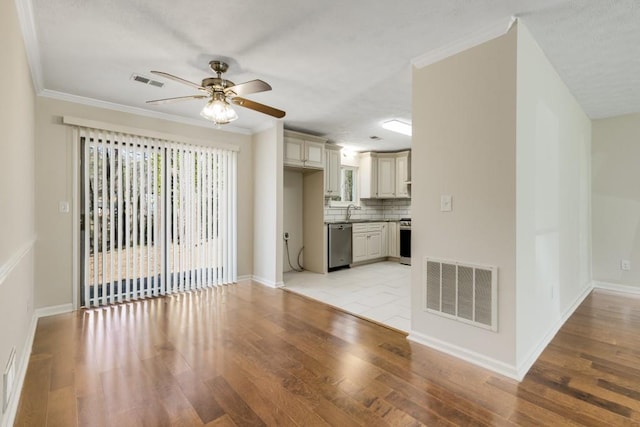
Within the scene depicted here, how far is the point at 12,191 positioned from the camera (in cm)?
192

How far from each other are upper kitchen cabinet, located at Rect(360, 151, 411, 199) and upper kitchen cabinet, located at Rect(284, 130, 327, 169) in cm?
168

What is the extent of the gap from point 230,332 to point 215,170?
2.55m

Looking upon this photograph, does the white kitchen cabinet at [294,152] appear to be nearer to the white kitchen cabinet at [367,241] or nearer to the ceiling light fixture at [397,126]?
the ceiling light fixture at [397,126]

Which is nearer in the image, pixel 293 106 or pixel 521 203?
pixel 521 203

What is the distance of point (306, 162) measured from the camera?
200 inches

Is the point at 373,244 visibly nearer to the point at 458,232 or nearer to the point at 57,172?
the point at 458,232

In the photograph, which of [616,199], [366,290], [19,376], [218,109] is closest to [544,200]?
[366,290]

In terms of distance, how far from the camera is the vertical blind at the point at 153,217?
3.57 m

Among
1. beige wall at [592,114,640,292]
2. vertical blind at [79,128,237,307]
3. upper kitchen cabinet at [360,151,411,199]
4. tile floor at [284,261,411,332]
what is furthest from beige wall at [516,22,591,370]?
vertical blind at [79,128,237,307]

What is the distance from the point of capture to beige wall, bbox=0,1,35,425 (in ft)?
5.25

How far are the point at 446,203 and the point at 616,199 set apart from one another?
3568 mm

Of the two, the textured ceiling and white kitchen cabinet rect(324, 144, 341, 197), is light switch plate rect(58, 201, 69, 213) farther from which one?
white kitchen cabinet rect(324, 144, 341, 197)

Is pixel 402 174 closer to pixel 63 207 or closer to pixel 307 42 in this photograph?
pixel 307 42

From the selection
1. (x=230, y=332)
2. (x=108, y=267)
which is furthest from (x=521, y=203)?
(x=108, y=267)
